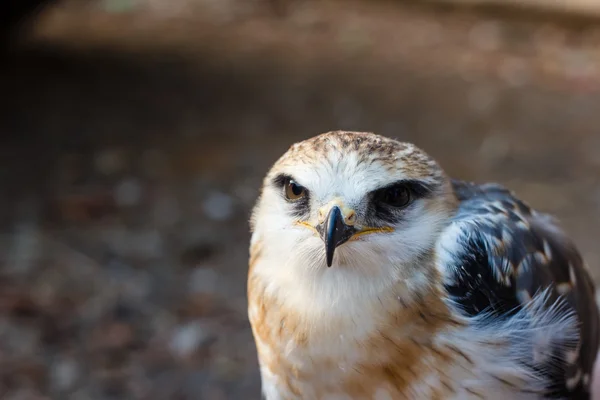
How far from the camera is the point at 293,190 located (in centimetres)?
260

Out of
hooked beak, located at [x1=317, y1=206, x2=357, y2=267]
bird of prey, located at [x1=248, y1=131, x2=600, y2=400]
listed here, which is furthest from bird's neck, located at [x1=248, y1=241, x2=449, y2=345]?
hooked beak, located at [x1=317, y1=206, x2=357, y2=267]

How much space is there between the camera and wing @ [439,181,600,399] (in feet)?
8.39

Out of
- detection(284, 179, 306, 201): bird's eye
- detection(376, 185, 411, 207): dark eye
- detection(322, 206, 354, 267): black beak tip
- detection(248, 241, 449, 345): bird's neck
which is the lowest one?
detection(248, 241, 449, 345): bird's neck

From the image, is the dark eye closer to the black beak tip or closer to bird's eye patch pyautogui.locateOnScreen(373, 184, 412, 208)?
bird's eye patch pyautogui.locateOnScreen(373, 184, 412, 208)

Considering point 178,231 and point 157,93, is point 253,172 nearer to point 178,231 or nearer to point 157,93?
point 178,231

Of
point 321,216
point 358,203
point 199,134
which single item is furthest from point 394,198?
point 199,134

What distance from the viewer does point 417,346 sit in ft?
8.24

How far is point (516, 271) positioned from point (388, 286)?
48 centimetres

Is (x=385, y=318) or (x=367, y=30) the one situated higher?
(x=367, y=30)

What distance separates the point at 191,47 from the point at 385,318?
7.81m

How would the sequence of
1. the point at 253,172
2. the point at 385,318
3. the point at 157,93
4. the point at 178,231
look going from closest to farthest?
the point at 385,318
the point at 178,231
the point at 253,172
the point at 157,93

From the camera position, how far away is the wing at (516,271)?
8.39ft

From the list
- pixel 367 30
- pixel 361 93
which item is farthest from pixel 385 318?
pixel 367 30

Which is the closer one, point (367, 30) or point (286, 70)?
point (286, 70)
